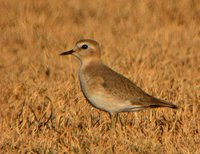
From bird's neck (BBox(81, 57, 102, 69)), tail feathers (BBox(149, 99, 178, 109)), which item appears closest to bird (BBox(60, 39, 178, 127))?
tail feathers (BBox(149, 99, 178, 109))

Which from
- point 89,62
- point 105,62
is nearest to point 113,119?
point 89,62

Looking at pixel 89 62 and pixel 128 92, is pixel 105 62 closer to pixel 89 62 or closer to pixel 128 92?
pixel 89 62

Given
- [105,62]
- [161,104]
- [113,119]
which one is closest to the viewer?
[161,104]

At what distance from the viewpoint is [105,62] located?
1061 cm

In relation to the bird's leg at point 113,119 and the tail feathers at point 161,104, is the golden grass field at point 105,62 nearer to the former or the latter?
the bird's leg at point 113,119

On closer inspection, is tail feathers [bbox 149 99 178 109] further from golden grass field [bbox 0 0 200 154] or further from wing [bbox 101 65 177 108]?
golden grass field [bbox 0 0 200 154]

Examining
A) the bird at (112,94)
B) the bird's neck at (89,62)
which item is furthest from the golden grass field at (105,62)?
the bird's neck at (89,62)

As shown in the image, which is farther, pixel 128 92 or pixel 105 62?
pixel 105 62

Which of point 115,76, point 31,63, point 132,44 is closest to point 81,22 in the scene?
point 132,44

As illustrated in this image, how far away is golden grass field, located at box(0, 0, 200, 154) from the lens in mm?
6820

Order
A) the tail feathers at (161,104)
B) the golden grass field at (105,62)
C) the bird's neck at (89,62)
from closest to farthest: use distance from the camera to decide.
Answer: the golden grass field at (105,62)
the tail feathers at (161,104)
the bird's neck at (89,62)

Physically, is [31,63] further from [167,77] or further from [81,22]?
[81,22]

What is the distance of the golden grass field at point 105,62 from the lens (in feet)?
22.4

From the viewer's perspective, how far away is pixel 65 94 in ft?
28.4
